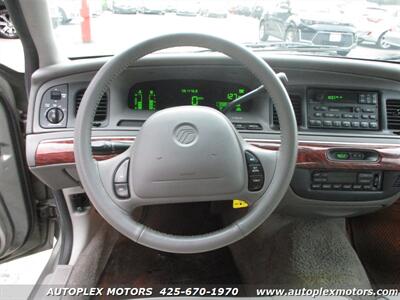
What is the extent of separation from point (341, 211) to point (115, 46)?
44.2 inches

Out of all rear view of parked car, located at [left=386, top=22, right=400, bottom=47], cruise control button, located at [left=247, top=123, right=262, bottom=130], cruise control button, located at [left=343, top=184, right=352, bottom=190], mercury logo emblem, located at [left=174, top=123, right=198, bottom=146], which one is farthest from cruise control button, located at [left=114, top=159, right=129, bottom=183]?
rear view of parked car, located at [left=386, top=22, right=400, bottom=47]

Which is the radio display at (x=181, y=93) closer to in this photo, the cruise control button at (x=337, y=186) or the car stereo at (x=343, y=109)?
the car stereo at (x=343, y=109)

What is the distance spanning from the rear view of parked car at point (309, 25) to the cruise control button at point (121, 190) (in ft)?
2.87

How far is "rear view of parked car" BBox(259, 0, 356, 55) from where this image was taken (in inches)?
62.7

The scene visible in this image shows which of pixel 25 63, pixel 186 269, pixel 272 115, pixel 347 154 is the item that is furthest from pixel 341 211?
pixel 25 63

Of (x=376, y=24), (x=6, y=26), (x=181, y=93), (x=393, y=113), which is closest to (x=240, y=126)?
(x=181, y=93)

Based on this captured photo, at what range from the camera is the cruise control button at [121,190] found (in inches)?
42.8

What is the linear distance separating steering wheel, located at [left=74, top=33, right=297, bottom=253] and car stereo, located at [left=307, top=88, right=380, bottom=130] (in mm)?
457

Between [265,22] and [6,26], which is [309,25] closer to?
[265,22]

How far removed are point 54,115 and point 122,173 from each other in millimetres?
472

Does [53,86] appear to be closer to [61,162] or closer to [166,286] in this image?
[61,162]

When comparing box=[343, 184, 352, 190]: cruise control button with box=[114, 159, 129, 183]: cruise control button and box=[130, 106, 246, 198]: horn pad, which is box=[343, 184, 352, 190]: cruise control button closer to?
box=[130, 106, 246, 198]: horn pad

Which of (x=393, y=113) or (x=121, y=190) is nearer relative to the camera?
(x=121, y=190)

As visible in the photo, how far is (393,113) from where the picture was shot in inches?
59.9
